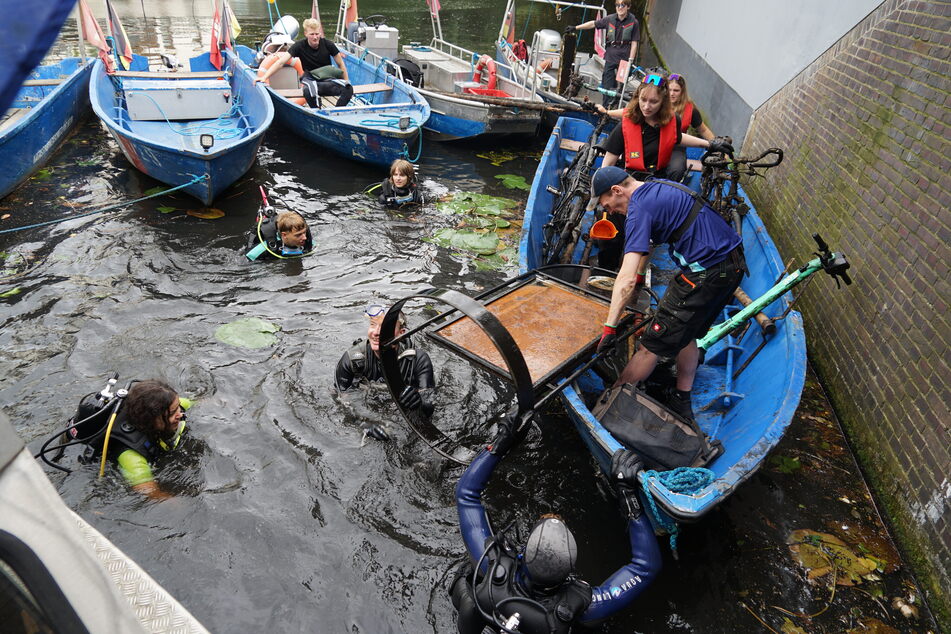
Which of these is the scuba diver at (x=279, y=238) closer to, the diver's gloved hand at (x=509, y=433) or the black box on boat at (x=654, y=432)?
the black box on boat at (x=654, y=432)

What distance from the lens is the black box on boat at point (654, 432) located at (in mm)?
3846

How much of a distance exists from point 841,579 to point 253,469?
173 inches

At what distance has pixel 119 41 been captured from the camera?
1286cm

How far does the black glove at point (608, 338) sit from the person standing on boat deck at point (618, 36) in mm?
9565

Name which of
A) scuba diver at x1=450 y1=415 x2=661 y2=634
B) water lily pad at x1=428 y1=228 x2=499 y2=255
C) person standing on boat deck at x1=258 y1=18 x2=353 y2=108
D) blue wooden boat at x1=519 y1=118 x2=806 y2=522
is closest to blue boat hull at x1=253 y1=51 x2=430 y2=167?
person standing on boat deck at x1=258 y1=18 x2=353 y2=108

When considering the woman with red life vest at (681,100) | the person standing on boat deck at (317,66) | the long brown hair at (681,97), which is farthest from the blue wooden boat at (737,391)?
the person standing on boat deck at (317,66)

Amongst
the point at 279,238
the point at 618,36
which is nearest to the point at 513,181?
the point at 618,36

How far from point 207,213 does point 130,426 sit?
17.7 feet

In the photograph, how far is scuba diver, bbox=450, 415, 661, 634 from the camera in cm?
255

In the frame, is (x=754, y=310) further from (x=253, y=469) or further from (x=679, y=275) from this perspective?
(x=253, y=469)

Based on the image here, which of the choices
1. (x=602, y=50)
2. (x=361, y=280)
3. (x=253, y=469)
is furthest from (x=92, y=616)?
(x=602, y=50)

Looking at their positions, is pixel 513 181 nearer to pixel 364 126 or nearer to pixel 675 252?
pixel 364 126

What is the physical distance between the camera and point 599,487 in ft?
14.6

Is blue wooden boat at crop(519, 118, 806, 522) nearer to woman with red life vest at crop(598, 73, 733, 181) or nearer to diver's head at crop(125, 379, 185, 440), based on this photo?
woman with red life vest at crop(598, 73, 733, 181)
